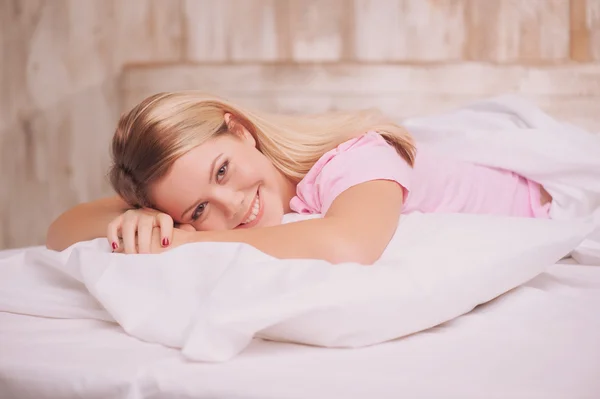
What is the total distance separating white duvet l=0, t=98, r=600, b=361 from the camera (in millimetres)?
770

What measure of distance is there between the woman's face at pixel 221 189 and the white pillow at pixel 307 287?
0.23 m

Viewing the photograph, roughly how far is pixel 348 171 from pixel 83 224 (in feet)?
1.63

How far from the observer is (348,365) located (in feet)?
2.44

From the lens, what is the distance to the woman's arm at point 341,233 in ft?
3.06

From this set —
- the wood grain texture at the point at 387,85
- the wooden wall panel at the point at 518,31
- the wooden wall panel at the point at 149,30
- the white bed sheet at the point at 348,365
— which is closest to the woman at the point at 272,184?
the white bed sheet at the point at 348,365

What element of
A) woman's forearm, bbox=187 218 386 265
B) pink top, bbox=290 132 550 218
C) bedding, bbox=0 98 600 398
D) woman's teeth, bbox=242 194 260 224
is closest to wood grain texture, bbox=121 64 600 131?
pink top, bbox=290 132 550 218

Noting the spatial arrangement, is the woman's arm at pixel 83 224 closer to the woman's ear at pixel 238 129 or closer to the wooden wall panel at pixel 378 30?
the woman's ear at pixel 238 129

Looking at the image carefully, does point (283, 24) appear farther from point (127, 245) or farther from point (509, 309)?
point (509, 309)

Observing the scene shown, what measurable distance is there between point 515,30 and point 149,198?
1242 millimetres

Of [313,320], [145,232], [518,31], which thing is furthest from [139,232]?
[518,31]

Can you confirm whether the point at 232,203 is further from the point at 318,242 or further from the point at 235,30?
the point at 235,30

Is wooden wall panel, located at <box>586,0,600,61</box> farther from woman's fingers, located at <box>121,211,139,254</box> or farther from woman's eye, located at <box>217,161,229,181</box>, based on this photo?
woman's fingers, located at <box>121,211,139,254</box>

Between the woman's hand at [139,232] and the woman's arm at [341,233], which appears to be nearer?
the woman's arm at [341,233]

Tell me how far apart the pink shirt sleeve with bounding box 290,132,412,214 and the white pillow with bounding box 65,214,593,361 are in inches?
6.7
